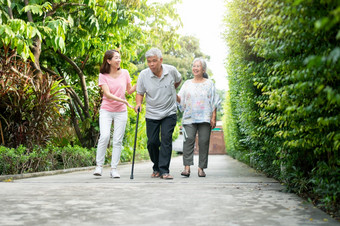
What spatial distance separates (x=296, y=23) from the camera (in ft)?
8.23

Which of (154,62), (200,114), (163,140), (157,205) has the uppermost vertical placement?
(154,62)

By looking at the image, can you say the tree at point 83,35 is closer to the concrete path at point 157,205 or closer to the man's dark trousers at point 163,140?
the man's dark trousers at point 163,140

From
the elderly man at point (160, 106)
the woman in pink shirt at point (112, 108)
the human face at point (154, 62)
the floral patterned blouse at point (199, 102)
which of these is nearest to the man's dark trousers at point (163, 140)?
the elderly man at point (160, 106)

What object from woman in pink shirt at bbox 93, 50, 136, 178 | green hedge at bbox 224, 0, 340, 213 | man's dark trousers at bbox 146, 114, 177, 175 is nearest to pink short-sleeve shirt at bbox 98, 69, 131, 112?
woman in pink shirt at bbox 93, 50, 136, 178

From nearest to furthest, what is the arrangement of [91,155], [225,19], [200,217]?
[200,217]
[225,19]
[91,155]

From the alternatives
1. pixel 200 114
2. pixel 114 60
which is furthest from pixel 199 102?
pixel 114 60

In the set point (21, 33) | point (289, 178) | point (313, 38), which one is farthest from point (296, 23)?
point (21, 33)

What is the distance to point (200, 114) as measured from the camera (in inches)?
251

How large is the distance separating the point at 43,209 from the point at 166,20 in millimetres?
8524

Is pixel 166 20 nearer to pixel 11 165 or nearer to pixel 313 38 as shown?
pixel 11 165

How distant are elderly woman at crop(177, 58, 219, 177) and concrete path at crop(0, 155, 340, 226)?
1.41 m

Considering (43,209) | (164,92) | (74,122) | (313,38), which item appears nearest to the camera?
(313,38)

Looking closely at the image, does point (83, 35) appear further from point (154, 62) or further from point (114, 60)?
point (154, 62)

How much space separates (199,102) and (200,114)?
0.19 m
